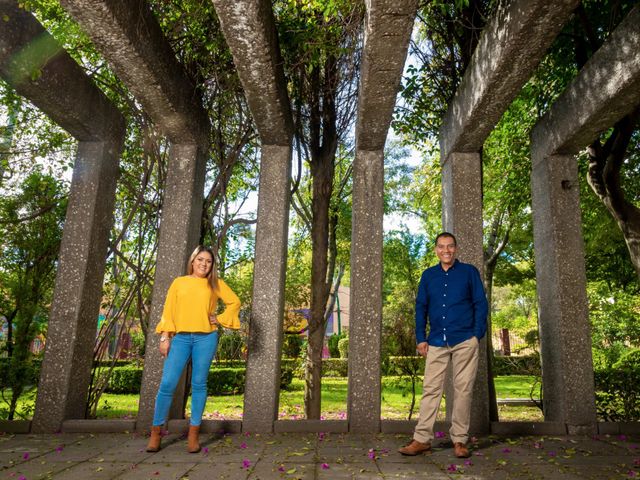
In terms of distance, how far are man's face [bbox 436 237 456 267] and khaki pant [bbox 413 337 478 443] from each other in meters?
0.65

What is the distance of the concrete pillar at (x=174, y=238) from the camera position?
13.9 ft

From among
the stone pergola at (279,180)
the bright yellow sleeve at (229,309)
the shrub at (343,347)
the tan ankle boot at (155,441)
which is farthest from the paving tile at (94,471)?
the shrub at (343,347)

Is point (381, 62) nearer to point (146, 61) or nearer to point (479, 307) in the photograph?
point (146, 61)

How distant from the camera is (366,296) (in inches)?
170

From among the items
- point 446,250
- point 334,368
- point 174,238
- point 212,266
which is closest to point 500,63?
point 446,250

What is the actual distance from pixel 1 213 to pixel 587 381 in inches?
280

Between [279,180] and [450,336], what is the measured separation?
7.79 ft

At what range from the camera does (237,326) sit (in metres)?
3.84

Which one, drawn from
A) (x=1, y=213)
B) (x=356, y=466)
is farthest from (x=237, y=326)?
(x=1, y=213)

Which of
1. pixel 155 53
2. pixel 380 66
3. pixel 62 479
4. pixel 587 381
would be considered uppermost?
pixel 155 53

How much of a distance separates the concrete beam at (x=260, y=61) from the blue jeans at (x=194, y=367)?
217 cm

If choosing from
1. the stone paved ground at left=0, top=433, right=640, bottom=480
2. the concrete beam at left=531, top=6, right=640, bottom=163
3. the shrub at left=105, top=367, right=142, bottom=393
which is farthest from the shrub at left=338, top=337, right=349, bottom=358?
the concrete beam at left=531, top=6, right=640, bottom=163

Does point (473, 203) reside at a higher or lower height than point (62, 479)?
higher

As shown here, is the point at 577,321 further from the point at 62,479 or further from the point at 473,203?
the point at 62,479
